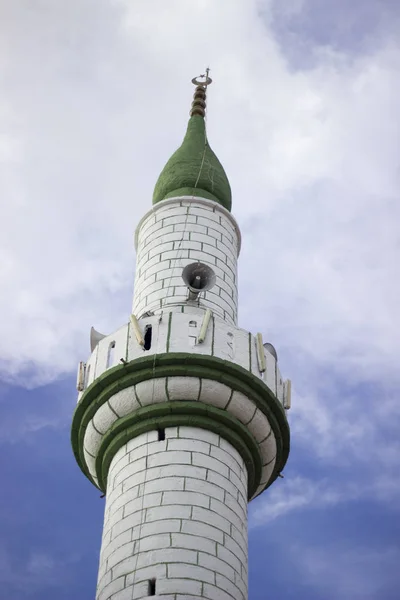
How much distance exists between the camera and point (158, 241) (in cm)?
2000

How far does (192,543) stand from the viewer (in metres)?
14.5

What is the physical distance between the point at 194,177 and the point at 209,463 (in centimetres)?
798

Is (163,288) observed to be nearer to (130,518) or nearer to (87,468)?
(87,468)

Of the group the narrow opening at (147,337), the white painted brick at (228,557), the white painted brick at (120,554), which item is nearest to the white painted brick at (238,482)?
the white painted brick at (228,557)

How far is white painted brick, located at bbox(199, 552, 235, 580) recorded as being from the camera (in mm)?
14398

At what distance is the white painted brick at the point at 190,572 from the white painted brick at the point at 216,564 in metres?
0.11

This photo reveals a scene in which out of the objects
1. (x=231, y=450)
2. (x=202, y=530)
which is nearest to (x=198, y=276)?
(x=231, y=450)

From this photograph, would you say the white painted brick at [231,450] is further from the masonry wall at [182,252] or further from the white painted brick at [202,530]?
the masonry wall at [182,252]

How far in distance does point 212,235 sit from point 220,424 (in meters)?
5.08

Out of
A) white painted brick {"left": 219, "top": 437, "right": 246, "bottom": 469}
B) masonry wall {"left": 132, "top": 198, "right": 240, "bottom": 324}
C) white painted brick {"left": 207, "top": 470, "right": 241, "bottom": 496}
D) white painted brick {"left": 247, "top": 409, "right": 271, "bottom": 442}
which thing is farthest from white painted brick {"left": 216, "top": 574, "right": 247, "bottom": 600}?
masonry wall {"left": 132, "top": 198, "right": 240, "bottom": 324}

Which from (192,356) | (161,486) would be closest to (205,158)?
(192,356)

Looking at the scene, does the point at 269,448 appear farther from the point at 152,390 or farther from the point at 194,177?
the point at 194,177

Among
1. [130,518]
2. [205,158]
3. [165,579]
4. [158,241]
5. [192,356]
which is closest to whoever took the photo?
[165,579]

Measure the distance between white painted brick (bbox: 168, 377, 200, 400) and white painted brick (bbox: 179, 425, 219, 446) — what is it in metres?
0.53
